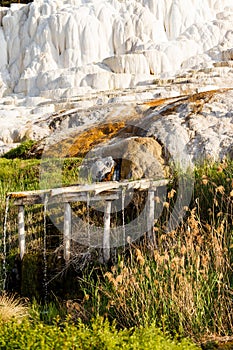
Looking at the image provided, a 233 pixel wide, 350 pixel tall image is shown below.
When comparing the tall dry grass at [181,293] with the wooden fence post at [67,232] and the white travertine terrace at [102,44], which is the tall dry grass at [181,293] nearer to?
the wooden fence post at [67,232]

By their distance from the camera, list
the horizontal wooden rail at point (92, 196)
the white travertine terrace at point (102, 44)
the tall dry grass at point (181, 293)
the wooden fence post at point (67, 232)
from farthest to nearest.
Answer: the white travertine terrace at point (102, 44) < the wooden fence post at point (67, 232) < the horizontal wooden rail at point (92, 196) < the tall dry grass at point (181, 293)

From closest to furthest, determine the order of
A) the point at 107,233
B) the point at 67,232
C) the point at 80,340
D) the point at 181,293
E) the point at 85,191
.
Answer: the point at 80,340 → the point at 181,293 → the point at 107,233 → the point at 85,191 → the point at 67,232

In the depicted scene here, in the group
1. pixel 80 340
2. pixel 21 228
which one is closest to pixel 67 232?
pixel 21 228

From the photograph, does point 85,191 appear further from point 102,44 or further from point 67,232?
point 102,44

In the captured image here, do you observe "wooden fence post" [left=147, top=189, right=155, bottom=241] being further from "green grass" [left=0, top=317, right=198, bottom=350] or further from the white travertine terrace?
the white travertine terrace

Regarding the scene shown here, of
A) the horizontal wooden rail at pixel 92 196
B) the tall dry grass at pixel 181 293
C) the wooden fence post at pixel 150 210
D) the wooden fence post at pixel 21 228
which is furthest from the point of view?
the wooden fence post at pixel 21 228

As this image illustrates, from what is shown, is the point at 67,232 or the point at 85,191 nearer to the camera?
the point at 85,191

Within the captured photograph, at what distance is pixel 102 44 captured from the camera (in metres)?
39.8

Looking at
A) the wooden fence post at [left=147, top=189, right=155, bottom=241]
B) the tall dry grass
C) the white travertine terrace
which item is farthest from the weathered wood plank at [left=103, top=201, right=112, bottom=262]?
the white travertine terrace

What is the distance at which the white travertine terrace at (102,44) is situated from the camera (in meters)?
34.0

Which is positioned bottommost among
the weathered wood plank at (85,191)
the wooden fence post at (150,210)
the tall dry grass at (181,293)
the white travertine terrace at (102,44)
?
the tall dry grass at (181,293)

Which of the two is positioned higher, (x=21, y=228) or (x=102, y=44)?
(x=102, y=44)

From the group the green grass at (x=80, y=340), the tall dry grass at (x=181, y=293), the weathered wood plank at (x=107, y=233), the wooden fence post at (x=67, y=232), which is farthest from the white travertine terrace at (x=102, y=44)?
the green grass at (x=80, y=340)

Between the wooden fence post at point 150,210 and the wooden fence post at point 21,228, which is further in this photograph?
the wooden fence post at point 21,228
